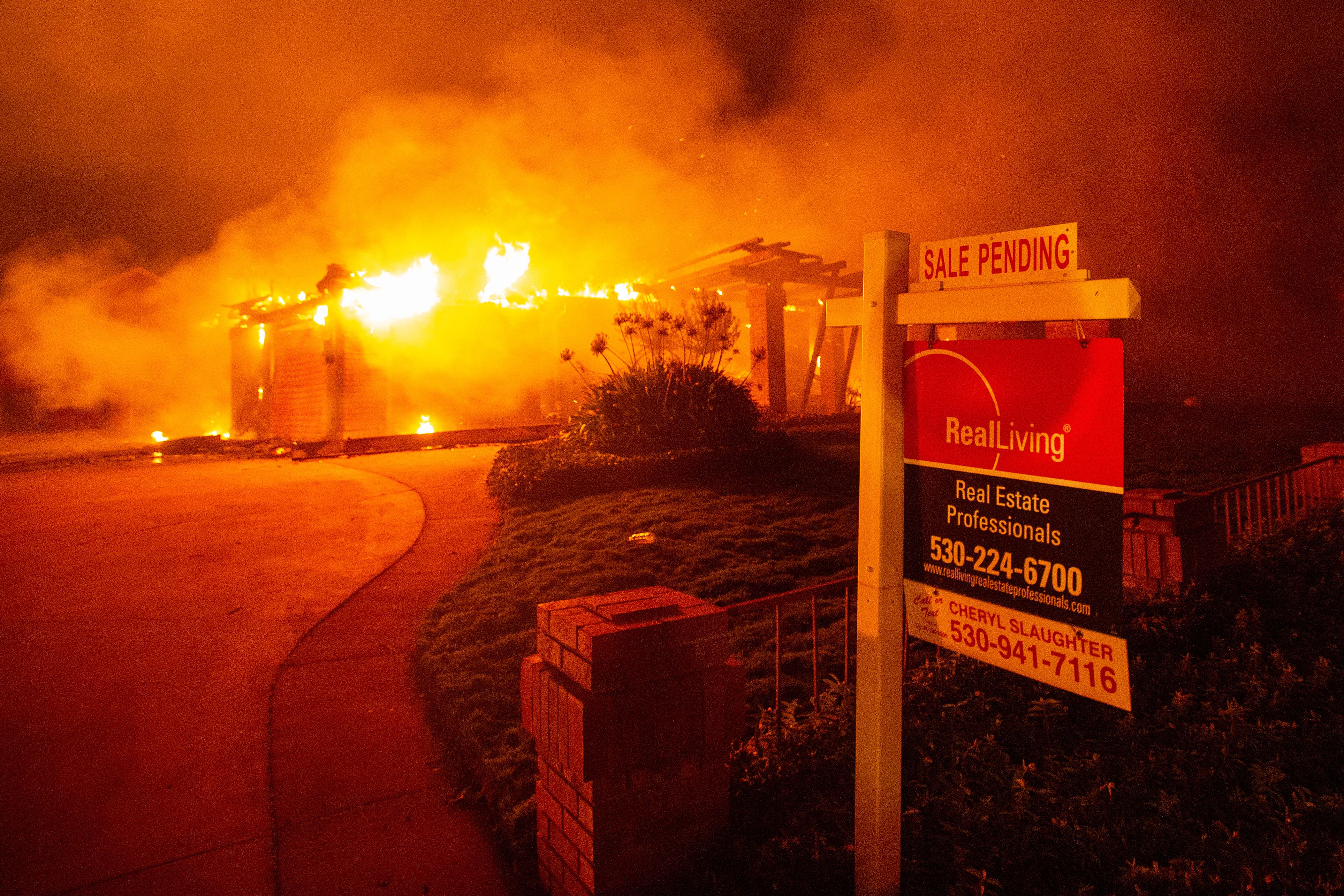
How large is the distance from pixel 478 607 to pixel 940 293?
12.8 feet

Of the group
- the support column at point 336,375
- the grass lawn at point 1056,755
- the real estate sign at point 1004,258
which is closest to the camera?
the real estate sign at point 1004,258

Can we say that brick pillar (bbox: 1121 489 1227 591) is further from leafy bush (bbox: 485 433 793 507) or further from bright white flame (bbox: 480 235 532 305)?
bright white flame (bbox: 480 235 532 305)

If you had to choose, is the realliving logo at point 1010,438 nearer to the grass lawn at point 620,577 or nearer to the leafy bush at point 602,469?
the grass lawn at point 620,577

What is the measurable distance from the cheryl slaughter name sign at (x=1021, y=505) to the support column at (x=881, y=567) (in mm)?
53

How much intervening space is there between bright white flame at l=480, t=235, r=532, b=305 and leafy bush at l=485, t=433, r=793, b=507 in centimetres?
1076

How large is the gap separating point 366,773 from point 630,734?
67.8 inches

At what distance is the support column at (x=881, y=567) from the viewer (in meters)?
2.16

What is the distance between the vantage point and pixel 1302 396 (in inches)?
499

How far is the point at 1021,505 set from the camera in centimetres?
195

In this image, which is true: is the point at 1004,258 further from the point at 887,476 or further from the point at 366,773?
the point at 366,773

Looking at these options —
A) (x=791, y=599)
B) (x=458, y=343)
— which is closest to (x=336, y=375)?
(x=458, y=343)

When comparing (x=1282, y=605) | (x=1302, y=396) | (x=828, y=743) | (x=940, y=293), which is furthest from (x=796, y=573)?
(x=1302, y=396)

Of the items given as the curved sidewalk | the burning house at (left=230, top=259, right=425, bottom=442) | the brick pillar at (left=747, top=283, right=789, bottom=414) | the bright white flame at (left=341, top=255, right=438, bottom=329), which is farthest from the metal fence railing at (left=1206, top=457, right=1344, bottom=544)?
the bright white flame at (left=341, top=255, right=438, bottom=329)

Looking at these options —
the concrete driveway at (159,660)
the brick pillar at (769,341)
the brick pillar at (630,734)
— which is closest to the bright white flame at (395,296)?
the concrete driveway at (159,660)
